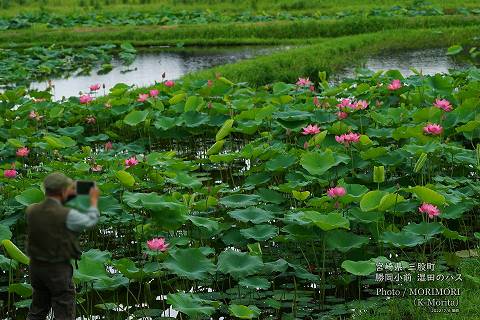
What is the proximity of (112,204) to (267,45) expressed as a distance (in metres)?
11.3

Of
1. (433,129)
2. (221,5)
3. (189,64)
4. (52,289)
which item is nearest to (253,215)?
(433,129)

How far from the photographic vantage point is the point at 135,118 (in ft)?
24.0

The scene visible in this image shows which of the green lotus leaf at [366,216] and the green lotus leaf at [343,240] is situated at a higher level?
the green lotus leaf at [366,216]

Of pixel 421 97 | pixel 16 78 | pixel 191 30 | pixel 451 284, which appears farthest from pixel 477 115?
pixel 191 30

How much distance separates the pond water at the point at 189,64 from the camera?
1226 centimetres

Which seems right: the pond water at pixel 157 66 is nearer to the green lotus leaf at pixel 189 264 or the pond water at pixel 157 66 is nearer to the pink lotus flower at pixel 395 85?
the pink lotus flower at pixel 395 85

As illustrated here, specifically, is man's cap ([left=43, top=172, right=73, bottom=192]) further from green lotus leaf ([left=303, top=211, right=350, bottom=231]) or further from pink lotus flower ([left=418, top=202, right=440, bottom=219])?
pink lotus flower ([left=418, top=202, right=440, bottom=219])

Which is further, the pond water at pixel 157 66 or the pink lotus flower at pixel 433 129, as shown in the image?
the pond water at pixel 157 66

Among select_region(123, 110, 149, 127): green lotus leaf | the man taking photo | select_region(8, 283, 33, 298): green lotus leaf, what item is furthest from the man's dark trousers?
select_region(123, 110, 149, 127): green lotus leaf

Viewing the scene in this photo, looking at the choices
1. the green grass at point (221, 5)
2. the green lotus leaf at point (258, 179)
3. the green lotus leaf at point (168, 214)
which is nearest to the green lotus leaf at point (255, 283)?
the green lotus leaf at point (168, 214)

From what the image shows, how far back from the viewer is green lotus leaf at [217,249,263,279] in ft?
14.1

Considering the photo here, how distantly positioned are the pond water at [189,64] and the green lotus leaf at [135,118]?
4132mm

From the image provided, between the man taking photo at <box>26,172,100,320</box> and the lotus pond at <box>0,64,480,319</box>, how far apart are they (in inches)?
18.2

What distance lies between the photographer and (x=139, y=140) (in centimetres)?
762
